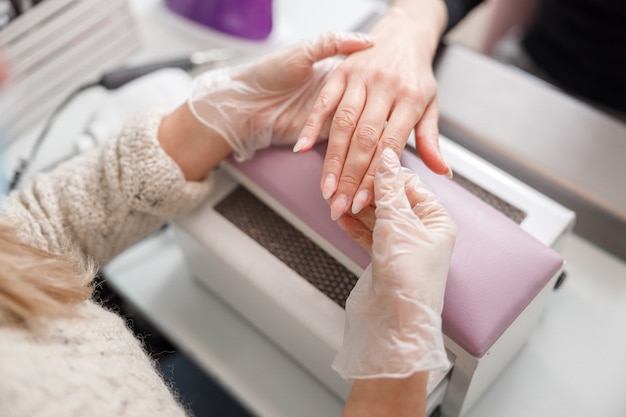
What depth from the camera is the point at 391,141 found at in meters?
0.65

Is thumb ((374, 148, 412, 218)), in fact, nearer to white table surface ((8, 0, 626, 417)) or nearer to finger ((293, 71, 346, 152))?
finger ((293, 71, 346, 152))

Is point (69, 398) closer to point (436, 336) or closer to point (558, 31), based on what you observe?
point (436, 336)

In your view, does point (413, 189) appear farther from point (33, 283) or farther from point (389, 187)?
point (33, 283)

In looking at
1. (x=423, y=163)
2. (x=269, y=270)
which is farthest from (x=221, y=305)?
(x=423, y=163)

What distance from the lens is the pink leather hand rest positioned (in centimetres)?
55

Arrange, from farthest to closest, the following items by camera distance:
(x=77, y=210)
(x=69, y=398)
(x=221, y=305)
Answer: (x=221, y=305) → (x=77, y=210) → (x=69, y=398)

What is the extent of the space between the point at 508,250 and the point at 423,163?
144 mm

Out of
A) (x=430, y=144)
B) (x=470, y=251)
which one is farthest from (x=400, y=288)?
(x=430, y=144)

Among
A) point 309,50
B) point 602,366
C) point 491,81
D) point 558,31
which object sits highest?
point 309,50

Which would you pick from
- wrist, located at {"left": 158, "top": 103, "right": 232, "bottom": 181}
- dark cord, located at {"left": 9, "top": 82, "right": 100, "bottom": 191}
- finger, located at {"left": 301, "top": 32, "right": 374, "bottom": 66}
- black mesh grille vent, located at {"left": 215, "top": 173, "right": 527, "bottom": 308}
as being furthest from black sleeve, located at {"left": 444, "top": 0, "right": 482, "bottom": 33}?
dark cord, located at {"left": 9, "top": 82, "right": 100, "bottom": 191}

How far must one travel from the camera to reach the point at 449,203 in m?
0.62

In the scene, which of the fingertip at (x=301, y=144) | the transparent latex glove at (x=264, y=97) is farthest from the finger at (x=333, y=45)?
the fingertip at (x=301, y=144)

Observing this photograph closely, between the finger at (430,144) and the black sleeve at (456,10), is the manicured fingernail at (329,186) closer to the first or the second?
the finger at (430,144)

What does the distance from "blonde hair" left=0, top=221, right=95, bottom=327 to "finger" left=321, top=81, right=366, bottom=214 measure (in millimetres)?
256
